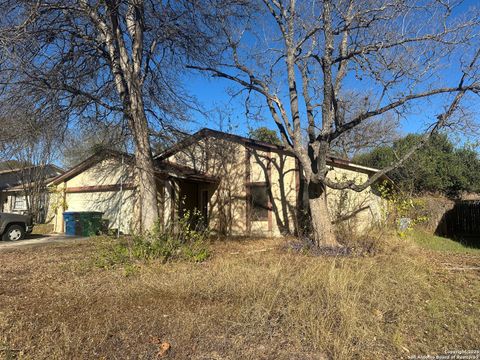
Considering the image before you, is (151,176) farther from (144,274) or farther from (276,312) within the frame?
(276,312)

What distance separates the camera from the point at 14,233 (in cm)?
1470

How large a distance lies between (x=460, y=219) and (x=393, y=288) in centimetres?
1519

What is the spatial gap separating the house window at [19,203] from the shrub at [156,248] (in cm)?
2188

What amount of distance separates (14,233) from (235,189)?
8.85m

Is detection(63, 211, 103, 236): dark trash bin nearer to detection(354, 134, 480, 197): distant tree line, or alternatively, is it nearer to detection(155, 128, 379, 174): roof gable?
detection(155, 128, 379, 174): roof gable

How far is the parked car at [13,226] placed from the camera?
1438 cm

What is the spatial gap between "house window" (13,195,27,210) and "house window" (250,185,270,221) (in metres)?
19.1

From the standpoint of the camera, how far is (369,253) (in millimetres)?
9352

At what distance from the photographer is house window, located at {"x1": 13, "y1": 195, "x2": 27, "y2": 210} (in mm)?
26400

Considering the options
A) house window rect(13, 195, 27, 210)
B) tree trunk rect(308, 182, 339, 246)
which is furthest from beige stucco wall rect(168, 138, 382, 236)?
house window rect(13, 195, 27, 210)

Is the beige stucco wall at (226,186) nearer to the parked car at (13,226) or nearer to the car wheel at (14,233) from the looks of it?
the parked car at (13,226)

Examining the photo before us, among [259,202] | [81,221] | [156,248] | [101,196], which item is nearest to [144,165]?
[156,248]

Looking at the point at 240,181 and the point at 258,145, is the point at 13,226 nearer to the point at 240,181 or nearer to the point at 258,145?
the point at 240,181

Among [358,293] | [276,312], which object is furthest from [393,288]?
[276,312]
